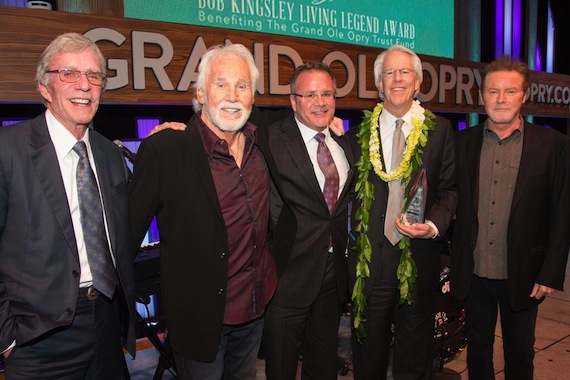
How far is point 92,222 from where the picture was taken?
6.07 feet

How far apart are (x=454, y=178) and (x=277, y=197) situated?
1037mm

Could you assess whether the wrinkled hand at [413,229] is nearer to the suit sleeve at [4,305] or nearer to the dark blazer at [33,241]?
the dark blazer at [33,241]

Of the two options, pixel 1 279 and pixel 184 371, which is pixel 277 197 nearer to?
pixel 184 371

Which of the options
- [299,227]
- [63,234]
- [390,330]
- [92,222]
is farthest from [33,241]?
[390,330]

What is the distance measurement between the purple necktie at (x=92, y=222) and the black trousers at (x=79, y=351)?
0.09 meters

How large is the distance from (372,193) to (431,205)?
36 cm

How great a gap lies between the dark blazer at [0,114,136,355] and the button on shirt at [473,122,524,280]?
6.96ft

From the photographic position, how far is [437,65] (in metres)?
5.59

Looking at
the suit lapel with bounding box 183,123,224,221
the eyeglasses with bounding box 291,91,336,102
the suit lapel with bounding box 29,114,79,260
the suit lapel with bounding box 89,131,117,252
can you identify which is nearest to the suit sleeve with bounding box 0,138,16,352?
the suit lapel with bounding box 29,114,79,260

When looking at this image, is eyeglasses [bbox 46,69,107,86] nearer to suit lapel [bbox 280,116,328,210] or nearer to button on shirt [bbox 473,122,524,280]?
suit lapel [bbox 280,116,328,210]

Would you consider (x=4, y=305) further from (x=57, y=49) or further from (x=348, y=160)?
(x=348, y=160)

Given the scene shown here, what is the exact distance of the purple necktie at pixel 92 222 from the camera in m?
1.84

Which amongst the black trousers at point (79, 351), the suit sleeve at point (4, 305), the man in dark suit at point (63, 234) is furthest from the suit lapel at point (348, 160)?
the suit sleeve at point (4, 305)

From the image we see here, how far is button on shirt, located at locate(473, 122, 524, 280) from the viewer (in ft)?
8.86
